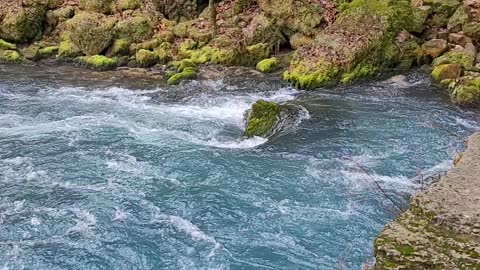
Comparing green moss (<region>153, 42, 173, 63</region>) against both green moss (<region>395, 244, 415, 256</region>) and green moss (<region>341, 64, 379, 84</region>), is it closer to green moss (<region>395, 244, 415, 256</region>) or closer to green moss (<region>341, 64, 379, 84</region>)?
green moss (<region>341, 64, 379, 84</region>)

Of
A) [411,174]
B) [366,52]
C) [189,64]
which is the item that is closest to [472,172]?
[411,174]

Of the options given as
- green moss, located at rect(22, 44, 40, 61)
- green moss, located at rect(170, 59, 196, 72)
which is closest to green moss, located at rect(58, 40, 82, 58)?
green moss, located at rect(22, 44, 40, 61)

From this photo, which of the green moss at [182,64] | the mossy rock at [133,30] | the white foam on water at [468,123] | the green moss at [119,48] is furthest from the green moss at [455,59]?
the green moss at [119,48]

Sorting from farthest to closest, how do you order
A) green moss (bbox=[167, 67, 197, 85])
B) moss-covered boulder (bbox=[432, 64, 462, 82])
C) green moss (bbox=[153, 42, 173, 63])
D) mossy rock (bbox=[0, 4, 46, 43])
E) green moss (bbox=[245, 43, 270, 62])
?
mossy rock (bbox=[0, 4, 46, 43]), green moss (bbox=[153, 42, 173, 63]), green moss (bbox=[245, 43, 270, 62]), green moss (bbox=[167, 67, 197, 85]), moss-covered boulder (bbox=[432, 64, 462, 82])

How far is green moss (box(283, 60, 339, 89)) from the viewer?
1509cm

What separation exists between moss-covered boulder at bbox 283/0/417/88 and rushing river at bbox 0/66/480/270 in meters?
0.55

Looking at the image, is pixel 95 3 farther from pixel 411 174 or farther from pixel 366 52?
pixel 411 174

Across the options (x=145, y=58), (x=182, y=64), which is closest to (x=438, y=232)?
(x=182, y=64)

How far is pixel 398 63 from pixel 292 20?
11.8 ft

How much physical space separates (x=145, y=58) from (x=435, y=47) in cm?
824

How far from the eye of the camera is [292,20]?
17672mm

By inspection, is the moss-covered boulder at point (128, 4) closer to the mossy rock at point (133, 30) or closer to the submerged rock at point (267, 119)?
the mossy rock at point (133, 30)

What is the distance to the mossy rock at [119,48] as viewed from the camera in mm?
17844

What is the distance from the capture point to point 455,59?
15.3m
